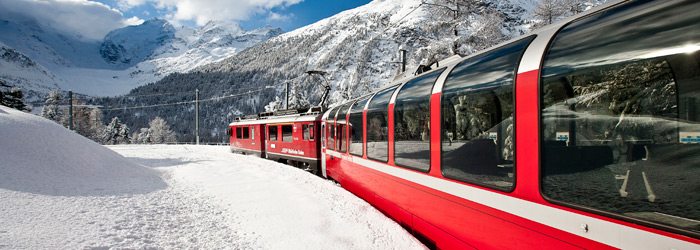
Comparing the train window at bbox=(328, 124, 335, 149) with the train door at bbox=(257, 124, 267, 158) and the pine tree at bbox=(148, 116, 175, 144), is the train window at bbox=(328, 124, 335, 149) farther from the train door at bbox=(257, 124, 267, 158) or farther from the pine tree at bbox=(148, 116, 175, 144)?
the pine tree at bbox=(148, 116, 175, 144)

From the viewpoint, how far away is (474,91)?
3.47 m

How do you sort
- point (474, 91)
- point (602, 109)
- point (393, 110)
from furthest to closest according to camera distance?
point (393, 110) → point (474, 91) → point (602, 109)

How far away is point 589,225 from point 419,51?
13.4 metres

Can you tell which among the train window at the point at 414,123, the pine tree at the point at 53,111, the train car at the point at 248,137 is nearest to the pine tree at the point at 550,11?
the train window at the point at 414,123

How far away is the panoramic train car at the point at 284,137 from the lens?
13.5 metres

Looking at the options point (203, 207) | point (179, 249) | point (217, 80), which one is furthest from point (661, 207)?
point (217, 80)

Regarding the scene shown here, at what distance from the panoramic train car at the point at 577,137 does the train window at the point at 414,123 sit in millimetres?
254

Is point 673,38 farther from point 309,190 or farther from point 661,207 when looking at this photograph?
point 309,190

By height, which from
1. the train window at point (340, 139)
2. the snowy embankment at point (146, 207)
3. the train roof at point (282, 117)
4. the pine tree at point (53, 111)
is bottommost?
the snowy embankment at point (146, 207)

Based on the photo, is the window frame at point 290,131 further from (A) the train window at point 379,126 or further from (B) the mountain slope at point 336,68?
(A) the train window at point 379,126

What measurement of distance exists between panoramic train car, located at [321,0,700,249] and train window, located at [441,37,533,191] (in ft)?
0.05

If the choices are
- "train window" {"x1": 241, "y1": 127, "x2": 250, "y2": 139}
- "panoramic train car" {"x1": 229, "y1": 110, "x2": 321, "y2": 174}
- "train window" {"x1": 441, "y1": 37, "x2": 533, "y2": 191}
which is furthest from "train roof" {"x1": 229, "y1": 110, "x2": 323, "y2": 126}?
"train window" {"x1": 441, "y1": 37, "x2": 533, "y2": 191}

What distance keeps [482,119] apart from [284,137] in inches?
531

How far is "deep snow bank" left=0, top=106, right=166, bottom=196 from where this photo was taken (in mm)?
6520
